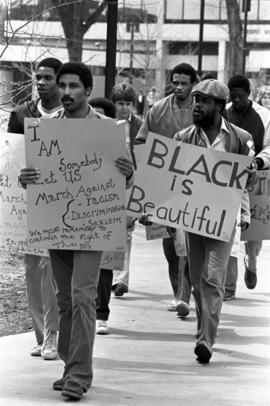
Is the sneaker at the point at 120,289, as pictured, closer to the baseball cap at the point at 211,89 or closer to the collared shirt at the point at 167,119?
the collared shirt at the point at 167,119

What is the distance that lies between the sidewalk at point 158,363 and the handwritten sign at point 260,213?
62cm

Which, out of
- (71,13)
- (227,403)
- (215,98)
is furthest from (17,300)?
(71,13)

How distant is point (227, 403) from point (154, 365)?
1140 millimetres

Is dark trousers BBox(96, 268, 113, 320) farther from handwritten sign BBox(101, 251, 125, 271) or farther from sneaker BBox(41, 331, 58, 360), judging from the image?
sneaker BBox(41, 331, 58, 360)

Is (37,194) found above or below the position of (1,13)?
below

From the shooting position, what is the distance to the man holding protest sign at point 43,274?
26.1 feet

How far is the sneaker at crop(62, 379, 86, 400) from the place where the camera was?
22.0 feet

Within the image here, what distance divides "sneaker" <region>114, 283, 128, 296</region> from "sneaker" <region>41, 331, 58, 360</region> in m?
2.70

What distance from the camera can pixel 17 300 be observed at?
10.4 metres

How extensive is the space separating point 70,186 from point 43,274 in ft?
3.56

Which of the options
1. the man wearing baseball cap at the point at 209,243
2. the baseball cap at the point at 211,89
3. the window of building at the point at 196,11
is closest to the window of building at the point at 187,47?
the window of building at the point at 196,11

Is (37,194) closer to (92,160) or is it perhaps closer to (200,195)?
(92,160)

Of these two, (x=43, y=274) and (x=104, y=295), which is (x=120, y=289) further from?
(x=43, y=274)

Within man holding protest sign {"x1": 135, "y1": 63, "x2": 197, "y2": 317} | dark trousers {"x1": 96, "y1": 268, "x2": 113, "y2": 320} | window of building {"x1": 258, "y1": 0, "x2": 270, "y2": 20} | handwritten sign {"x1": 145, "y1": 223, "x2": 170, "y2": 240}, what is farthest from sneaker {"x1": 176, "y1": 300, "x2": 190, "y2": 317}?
window of building {"x1": 258, "y1": 0, "x2": 270, "y2": 20}
